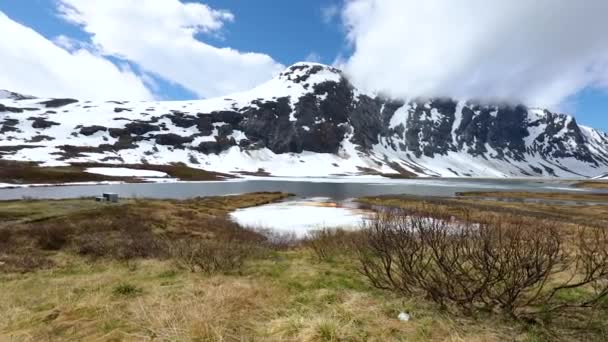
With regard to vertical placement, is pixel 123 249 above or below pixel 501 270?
below

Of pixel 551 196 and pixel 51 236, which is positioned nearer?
pixel 51 236

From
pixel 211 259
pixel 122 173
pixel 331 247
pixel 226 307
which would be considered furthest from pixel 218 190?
pixel 226 307

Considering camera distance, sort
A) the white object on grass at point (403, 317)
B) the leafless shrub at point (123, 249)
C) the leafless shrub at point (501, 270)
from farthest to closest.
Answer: the leafless shrub at point (123, 249), the white object on grass at point (403, 317), the leafless shrub at point (501, 270)

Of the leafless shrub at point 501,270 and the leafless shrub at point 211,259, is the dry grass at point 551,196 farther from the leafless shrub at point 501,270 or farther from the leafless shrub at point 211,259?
the leafless shrub at point 501,270

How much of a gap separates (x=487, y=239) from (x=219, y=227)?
26.8 metres

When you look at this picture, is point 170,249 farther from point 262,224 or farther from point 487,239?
point 262,224

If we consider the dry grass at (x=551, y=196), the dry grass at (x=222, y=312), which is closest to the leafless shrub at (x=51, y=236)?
the dry grass at (x=222, y=312)

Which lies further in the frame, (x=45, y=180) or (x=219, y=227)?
(x=45, y=180)

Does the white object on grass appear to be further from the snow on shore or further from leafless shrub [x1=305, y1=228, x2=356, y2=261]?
the snow on shore

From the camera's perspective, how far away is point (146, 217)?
33938 mm

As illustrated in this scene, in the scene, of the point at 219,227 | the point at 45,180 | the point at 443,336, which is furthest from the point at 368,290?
the point at 45,180

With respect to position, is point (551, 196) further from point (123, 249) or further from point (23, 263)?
point (23, 263)

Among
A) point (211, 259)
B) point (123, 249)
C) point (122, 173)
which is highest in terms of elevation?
point (122, 173)

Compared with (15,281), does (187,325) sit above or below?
above
